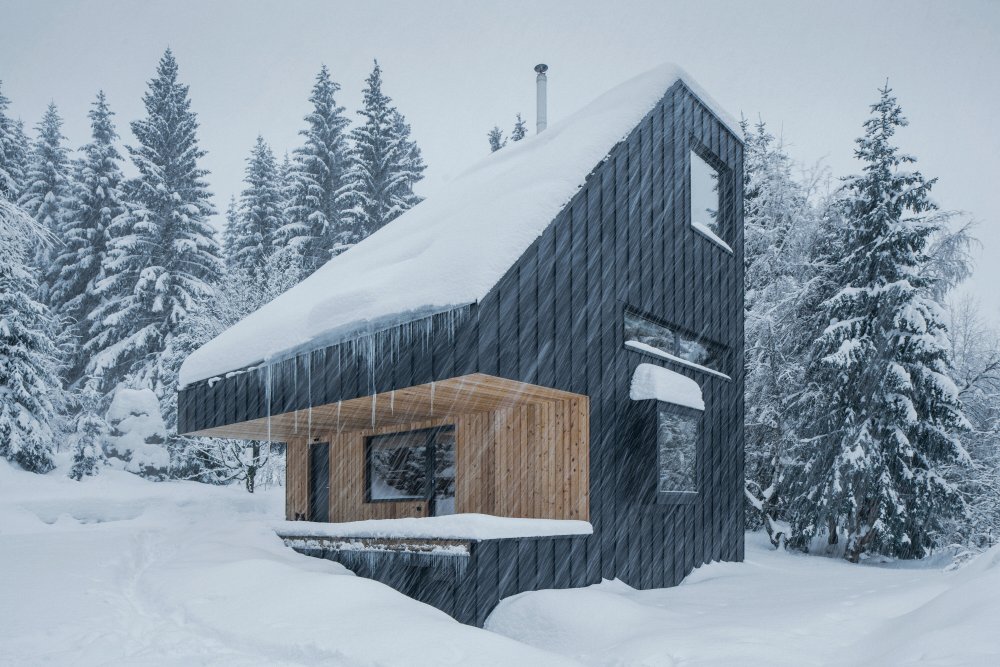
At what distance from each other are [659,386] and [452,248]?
9.98ft

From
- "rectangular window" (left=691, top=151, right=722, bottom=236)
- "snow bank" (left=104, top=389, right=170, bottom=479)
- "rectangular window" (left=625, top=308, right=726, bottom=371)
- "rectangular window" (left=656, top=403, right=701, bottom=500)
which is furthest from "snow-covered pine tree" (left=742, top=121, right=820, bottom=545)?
"snow bank" (left=104, top=389, right=170, bottom=479)

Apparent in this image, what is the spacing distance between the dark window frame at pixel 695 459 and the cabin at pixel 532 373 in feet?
0.14

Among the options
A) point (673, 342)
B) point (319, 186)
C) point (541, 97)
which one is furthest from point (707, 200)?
point (319, 186)

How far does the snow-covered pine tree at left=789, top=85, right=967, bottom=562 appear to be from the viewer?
12.8 metres

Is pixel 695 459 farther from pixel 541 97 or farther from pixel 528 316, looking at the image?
pixel 541 97

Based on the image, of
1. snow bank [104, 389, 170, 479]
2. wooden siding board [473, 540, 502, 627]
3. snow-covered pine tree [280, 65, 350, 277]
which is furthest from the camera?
snow-covered pine tree [280, 65, 350, 277]

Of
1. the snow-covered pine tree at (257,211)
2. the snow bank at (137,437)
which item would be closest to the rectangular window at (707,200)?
the snow bank at (137,437)

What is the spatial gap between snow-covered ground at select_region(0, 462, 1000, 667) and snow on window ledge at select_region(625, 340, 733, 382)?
8.66 feet

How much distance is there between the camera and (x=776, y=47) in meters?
145

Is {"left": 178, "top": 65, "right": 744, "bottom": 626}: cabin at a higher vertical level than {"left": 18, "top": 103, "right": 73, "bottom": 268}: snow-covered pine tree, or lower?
lower

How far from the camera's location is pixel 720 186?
11422 mm

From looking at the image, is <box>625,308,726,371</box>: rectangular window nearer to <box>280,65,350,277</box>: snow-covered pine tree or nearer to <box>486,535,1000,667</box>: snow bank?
<box>486,535,1000,667</box>: snow bank

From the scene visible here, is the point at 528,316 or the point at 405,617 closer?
the point at 405,617

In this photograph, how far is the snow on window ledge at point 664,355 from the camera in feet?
28.4
